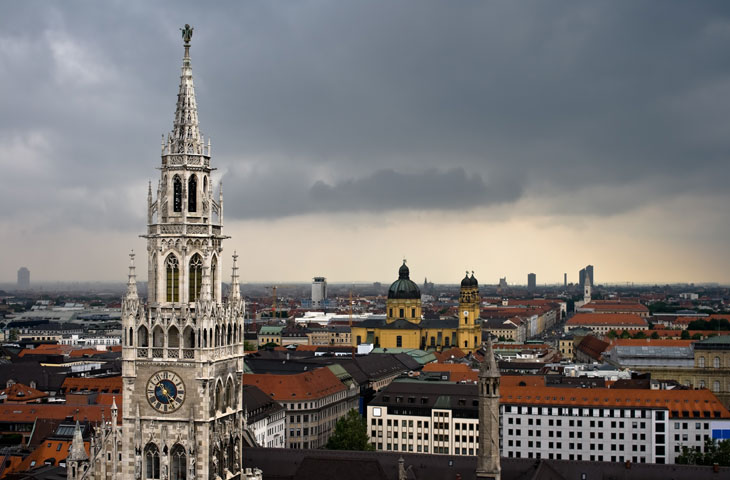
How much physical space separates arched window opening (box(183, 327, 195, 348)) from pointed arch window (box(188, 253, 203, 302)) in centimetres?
152

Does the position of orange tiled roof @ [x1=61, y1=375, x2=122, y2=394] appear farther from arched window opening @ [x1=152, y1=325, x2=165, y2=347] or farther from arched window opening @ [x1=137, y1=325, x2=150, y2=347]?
arched window opening @ [x1=152, y1=325, x2=165, y2=347]

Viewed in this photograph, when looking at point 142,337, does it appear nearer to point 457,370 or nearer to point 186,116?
point 186,116

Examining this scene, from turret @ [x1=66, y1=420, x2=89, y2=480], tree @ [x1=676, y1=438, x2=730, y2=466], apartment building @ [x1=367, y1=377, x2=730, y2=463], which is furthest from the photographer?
apartment building @ [x1=367, y1=377, x2=730, y2=463]

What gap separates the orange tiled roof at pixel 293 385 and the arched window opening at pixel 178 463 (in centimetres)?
9607

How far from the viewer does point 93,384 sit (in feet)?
473

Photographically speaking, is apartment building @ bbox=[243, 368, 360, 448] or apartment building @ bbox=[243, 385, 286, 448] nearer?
apartment building @ bbox=[243, 385, 286, 448]

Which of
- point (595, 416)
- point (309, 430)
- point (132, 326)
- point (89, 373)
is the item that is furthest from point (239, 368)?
point (89, 373)

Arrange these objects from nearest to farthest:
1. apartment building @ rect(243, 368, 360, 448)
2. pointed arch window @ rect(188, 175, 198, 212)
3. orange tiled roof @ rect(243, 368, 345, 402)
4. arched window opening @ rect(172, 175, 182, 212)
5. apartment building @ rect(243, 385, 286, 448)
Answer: arched window opening @ rect(172, 175, 182, 212) < pointed arch window @ rect(188, 175, 198, 212) < apartment building @ rect(243, 385, 286, 448) < apartment building @ rect(243, 368, 360, 448) < orange tiled roof @ rect(243, 368, 345, 402)

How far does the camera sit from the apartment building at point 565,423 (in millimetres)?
126500

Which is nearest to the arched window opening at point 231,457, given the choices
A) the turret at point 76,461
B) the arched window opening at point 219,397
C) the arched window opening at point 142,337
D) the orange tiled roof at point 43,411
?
the arched window opening at point 219,397

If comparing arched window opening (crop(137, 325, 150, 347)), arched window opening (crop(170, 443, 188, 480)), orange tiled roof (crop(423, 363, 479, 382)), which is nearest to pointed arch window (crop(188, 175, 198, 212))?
arched window opening (crop(137, 325, 150, 347))

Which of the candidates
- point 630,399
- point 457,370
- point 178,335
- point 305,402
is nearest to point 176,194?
point 178,335

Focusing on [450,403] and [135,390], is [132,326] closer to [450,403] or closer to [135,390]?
[135,390]

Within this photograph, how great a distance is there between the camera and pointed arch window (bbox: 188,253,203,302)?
4907 centimetres
